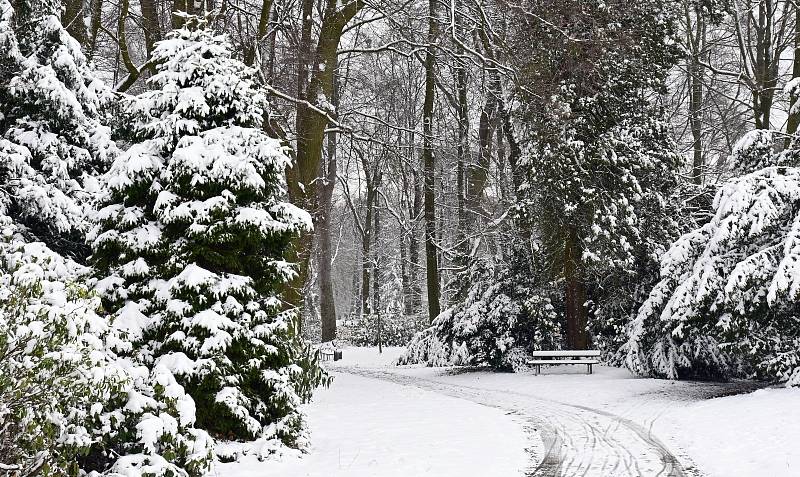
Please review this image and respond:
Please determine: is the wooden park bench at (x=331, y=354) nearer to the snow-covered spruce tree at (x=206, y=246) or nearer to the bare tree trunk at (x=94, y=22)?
the bare tree trunk at (x=94, y=22)

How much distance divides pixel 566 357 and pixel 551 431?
761 cm

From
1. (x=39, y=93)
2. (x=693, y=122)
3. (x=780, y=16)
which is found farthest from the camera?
(x=693, y=122)

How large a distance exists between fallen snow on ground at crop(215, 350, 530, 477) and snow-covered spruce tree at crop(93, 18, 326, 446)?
612 millimetres

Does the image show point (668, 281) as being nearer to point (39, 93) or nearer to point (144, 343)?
point (144, 343)

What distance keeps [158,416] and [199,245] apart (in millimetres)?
2153

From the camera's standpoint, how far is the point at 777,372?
42.0 ft

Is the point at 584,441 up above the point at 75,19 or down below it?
below

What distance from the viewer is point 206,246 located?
8422 mm

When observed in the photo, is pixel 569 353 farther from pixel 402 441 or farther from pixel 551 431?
pixel 402 441

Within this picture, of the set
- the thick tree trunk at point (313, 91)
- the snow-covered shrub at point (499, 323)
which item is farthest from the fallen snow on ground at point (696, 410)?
the thick tree trunk at point (313, 91)

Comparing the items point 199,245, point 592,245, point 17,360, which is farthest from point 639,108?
point 17,360

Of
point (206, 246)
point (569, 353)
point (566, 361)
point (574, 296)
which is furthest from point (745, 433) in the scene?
point (574, 296)

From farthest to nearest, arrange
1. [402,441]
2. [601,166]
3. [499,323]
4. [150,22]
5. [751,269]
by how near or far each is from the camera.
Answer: [499,323] → [601,166] → [150,22] → [751,269] → [402,441]

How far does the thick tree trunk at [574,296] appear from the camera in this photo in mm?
17484
